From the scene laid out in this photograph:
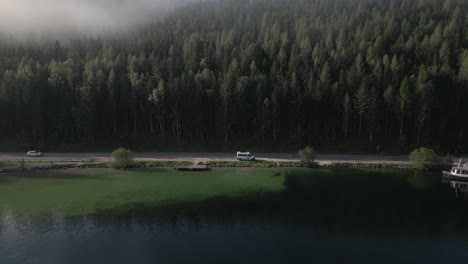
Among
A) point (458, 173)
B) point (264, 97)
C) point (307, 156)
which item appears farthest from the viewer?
point (264, 97)

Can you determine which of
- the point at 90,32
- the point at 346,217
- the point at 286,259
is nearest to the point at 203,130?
the point at 346,217

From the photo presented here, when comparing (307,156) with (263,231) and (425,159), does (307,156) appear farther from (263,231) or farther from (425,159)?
(263,231)

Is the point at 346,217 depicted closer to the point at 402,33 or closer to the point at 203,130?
the point at 203,130

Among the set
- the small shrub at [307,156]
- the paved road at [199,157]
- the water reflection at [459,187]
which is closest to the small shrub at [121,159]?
the paved road at [199,157]

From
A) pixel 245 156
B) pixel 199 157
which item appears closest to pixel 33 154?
pixel 199 157

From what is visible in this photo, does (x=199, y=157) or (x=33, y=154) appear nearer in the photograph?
(x=33, y=154)

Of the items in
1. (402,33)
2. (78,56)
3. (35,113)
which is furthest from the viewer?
(78,56)

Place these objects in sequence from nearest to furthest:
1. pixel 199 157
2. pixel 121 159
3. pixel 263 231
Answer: pixel 263 231, pixel 121 159, pixel 199 157
